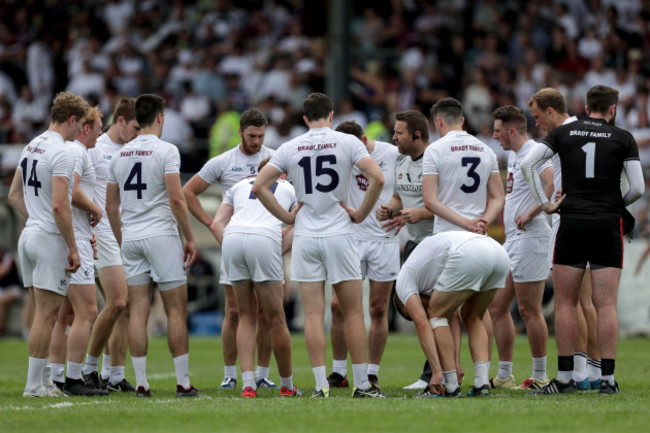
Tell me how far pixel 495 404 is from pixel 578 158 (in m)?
2.45

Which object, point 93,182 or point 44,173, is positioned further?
point 93,182

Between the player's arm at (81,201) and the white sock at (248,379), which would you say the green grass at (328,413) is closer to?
the white sock at (248,379)

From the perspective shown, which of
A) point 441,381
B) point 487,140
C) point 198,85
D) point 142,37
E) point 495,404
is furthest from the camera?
point 142,37

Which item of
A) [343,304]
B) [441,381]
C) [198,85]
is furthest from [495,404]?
[198,85]

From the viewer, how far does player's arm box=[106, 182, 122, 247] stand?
34.9 feet

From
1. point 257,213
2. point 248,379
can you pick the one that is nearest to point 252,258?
point 257,213

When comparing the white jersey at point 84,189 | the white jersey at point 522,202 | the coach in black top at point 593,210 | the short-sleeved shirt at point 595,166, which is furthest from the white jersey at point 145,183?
the short-sleeved shirt at point 595,166

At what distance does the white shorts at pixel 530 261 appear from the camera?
11336 mm

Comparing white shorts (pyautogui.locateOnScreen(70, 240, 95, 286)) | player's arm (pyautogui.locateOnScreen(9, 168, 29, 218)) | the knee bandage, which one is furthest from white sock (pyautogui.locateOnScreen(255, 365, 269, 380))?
player's arm (pyautogui.locateOnScreen(9, 168, 29, 218))

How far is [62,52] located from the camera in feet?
92.0

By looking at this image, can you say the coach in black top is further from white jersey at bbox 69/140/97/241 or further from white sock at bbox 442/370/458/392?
white jersey at bbox 69/140/97/241

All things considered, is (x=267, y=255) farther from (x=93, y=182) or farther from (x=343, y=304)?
(x=93, y=182)

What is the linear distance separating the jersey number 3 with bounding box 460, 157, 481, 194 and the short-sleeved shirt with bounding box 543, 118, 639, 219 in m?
0.82

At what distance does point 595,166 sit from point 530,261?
→ 150 cm
